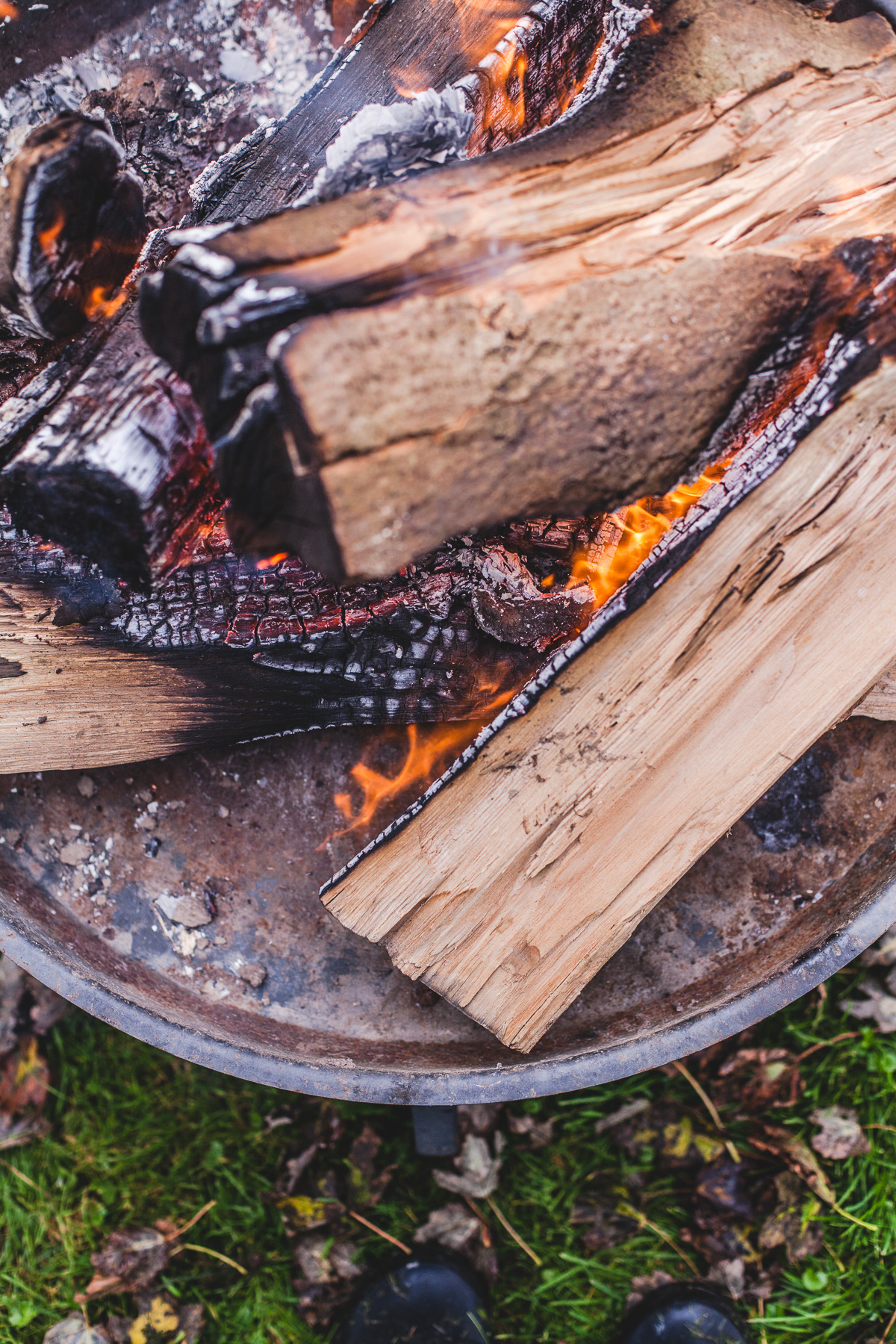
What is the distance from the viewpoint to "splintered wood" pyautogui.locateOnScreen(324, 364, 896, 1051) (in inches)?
54.7

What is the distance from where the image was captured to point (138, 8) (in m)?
1.96

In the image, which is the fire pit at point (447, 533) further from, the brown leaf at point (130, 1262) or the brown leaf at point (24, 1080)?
the brown leaf at point (130, 1262)

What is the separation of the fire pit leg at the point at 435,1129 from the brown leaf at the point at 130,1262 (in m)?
0.99

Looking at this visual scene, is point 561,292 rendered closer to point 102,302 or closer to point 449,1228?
point 102,302

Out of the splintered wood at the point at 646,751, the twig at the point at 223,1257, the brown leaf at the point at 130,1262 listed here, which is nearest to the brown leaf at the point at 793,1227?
the splintered wood at the point at 646,751

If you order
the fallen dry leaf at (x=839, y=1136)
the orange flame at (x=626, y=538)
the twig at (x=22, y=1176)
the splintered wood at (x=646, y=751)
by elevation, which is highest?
the orange flame at (x=626, y=538)

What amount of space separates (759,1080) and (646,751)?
1.45 meters

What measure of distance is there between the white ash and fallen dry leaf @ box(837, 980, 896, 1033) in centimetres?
250

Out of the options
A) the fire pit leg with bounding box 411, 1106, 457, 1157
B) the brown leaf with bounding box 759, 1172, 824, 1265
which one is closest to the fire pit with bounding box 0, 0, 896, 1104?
the fire pit leg with bounding box 411, 1106, 457, 1157

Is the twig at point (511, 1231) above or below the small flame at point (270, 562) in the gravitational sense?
below

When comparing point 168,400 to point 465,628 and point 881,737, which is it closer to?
point 465,628

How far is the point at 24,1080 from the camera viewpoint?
238 cm

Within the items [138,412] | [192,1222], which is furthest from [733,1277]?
[138,412]

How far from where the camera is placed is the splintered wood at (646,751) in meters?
1.39
